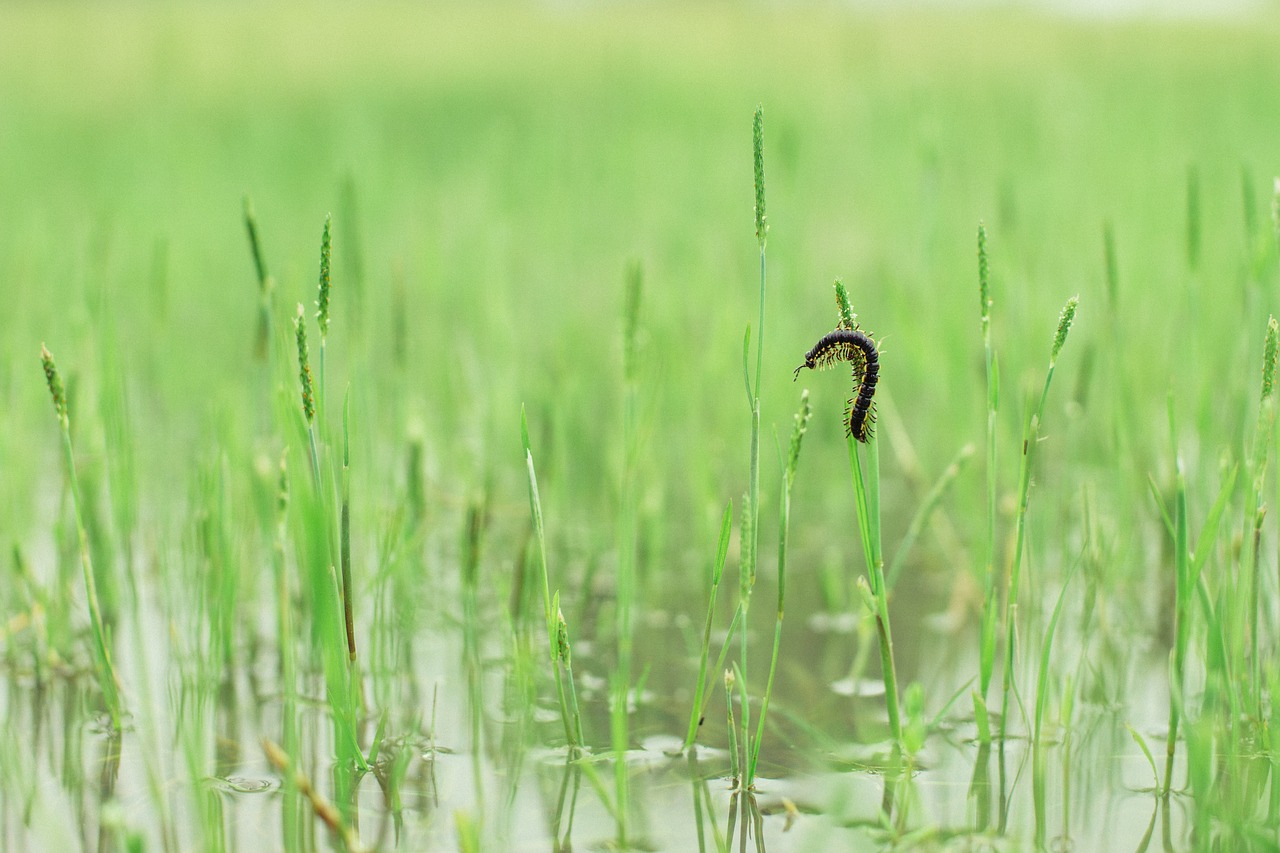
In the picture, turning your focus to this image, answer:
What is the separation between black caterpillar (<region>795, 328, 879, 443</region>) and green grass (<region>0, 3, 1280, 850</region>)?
52 mm

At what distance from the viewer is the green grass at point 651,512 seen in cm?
114

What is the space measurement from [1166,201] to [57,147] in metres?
5.70

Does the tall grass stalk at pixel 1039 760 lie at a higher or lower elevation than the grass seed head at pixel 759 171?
lower

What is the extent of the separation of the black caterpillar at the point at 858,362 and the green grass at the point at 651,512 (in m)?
0.05

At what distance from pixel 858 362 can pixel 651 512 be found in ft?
2.16

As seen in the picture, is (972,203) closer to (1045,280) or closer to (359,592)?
(1045,280)

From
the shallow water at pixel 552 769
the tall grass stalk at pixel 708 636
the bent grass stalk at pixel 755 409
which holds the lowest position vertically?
the shallow water at pixel 552 769

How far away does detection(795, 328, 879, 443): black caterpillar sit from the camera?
3.86ft

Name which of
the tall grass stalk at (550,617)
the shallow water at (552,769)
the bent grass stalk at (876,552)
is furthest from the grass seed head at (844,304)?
the shallow water at (552,769)

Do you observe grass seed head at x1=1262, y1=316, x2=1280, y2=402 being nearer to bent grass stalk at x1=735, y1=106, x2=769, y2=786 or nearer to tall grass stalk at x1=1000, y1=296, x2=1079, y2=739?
tall grass stalk at x1=1000, y1=296, x2=1079, y2=739

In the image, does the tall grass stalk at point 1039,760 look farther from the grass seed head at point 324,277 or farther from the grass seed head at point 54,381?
the grass seed head at point 54,381

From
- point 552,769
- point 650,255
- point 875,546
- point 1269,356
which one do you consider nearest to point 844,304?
point 875,546

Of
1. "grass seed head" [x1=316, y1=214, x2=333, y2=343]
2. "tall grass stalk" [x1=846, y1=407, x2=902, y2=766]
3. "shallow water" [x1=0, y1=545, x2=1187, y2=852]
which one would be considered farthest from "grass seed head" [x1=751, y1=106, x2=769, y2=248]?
"shallow water" [x1=0, y1=545, x2=1187, y2=852]

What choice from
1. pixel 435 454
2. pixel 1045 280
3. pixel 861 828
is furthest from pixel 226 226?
pixel 861 828
